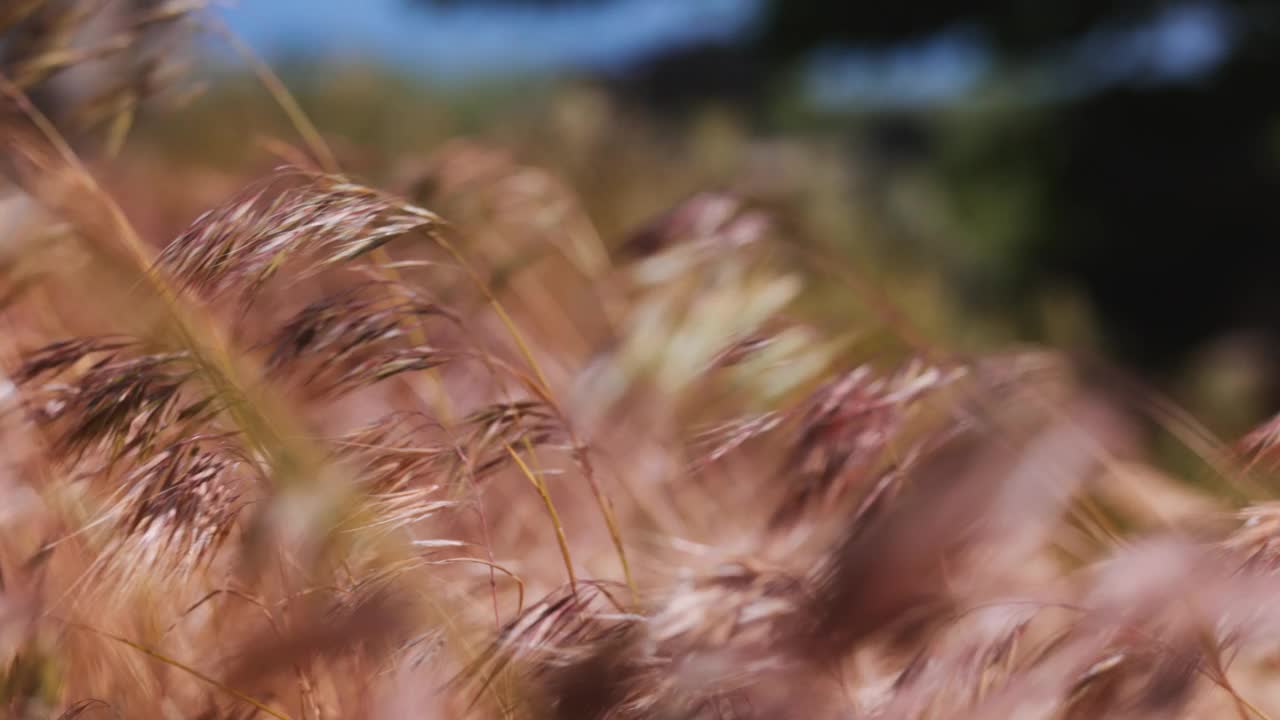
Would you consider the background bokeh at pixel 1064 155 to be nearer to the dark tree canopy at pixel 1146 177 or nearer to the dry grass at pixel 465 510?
the dark tree canopy at pixel 1146 177

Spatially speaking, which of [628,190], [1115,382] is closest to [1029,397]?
[1115,382]

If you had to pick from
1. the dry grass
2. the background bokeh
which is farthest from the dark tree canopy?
the dry grass

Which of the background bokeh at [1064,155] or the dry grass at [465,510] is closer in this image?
the dry grass at [465,510]

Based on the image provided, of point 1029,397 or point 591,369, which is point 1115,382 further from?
point 591,369

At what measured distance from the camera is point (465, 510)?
0.52m

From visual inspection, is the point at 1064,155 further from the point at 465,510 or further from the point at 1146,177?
the point at 465,510

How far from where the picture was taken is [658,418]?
30.0 inches

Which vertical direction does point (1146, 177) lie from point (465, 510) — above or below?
below

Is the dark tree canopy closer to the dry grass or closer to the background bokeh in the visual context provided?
the background bokeh

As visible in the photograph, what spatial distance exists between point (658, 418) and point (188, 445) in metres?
0.39

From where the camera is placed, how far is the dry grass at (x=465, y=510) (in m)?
0.35

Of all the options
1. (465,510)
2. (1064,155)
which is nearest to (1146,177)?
(1064,155)

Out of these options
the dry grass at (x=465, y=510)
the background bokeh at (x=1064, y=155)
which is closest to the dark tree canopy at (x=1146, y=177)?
the background bokeh at (x=1064, y=155)

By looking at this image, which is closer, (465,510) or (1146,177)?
(465,510)
